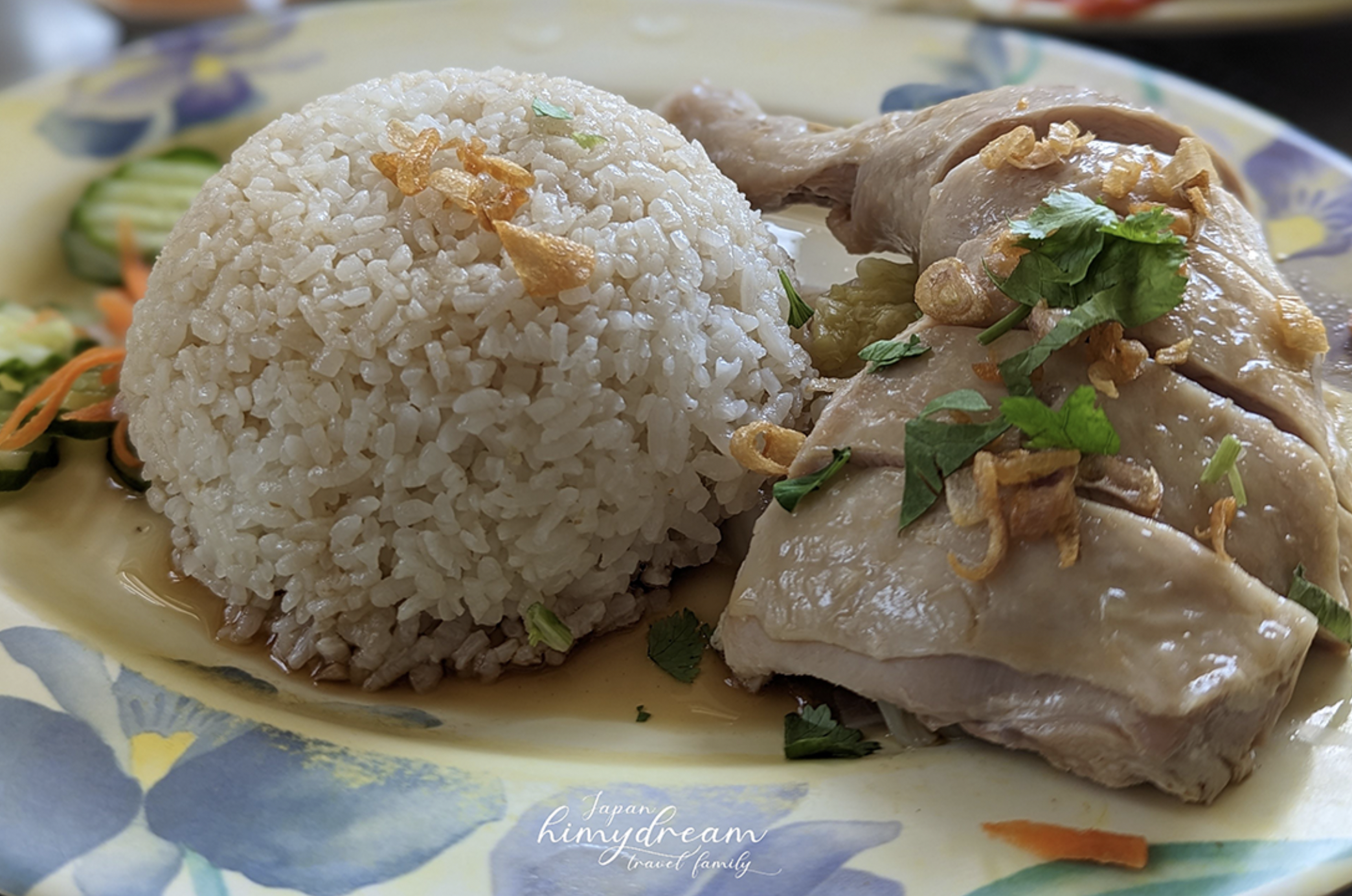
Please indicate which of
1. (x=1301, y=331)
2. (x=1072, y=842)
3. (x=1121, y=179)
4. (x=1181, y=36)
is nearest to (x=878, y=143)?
(x=1121, y=179)

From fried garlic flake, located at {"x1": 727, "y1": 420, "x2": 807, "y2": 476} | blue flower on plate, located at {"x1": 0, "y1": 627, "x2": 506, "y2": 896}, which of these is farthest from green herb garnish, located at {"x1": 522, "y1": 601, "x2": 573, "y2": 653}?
fried garlic flake, located at {"x1": 727, "y1": 420, "x2": 807, "y2": 476}

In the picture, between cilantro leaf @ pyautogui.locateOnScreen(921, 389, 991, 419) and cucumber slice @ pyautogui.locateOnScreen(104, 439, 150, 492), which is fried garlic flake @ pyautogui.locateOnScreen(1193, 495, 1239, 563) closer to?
cilantro leaf @ pyautogui.locateOnScreen(921, 389, 991, 419)

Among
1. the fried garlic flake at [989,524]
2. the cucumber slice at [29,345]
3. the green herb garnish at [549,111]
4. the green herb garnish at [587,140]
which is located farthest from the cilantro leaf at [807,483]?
the cucumber slice at [29,345]

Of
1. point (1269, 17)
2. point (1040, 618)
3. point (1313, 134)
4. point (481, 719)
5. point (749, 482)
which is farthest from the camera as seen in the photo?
point (1313, 134)

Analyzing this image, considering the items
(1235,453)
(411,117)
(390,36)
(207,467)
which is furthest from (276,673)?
(390,36)

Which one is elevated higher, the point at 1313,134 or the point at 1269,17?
the point at 1269,17

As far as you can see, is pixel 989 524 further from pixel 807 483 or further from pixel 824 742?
pixel 824 742

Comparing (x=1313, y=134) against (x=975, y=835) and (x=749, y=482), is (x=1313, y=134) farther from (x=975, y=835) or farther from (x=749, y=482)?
(x=975, y=835)

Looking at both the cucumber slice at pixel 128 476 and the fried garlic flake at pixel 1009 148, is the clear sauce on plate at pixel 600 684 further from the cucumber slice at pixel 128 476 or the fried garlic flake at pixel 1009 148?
the fried garlic flake at pixel 1009 148
